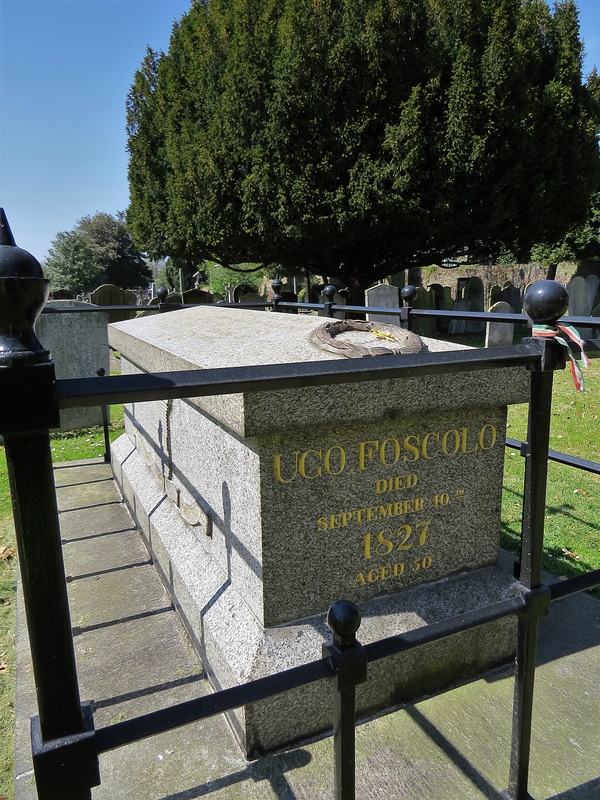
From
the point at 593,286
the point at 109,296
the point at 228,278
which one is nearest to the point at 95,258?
the point at 228,278

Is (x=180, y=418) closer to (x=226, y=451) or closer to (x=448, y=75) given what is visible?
(x=226, y=451)

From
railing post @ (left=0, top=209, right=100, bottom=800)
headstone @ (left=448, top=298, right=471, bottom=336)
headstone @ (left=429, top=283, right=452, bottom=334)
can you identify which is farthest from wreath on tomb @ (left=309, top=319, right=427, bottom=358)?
headstone @ (left=429, top=283, right=452, bottom=334)

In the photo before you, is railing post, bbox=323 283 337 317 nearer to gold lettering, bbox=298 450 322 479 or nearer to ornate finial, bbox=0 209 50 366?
gold lettering, bbox=298 450 322 479

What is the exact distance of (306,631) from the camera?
2.04 metres

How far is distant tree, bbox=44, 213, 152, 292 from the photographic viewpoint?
1689 inches

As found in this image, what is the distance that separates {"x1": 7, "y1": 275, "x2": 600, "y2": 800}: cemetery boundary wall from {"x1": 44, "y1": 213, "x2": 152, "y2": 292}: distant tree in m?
45.4

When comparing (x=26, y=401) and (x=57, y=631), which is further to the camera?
(x=57, y=631)

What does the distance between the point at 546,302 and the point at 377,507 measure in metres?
1.16

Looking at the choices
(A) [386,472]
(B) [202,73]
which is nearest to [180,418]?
(A) [386,472]

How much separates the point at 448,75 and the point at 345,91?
267 centimetres

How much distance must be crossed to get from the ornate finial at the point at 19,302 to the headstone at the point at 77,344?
21.4ft

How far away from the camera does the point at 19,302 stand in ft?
2.63

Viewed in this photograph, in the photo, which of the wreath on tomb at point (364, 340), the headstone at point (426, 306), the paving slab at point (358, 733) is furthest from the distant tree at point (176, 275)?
the paving slab at point (358, 733)

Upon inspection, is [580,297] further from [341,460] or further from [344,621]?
[344,621]
